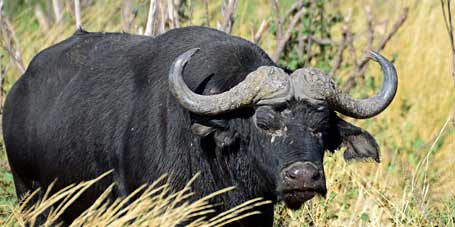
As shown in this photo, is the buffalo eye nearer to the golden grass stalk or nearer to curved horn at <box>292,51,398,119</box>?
curved horn at <box>292,51,398,119</box>

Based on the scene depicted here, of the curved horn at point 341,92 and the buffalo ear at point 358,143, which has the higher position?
the curved horn at point 341,92

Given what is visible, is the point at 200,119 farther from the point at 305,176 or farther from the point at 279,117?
the point at 305,176

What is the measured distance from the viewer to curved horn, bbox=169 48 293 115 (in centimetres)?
577

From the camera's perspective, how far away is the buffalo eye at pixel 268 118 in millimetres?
5820

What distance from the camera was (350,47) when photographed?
10062mm

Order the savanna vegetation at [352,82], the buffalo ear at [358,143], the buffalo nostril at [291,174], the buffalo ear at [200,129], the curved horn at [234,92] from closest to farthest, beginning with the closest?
1. the buffalo nostril at [291,174]
2. the curved horn at [234,92]
3. the buffalo ear at [200,129]
4. the buffalo ear at [358,143]
5. the savanna vegetation at [352,82]

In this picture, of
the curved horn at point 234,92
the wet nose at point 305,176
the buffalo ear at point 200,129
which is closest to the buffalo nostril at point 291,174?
the wet nose at point 305,176

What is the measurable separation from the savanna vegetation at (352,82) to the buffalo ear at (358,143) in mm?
577

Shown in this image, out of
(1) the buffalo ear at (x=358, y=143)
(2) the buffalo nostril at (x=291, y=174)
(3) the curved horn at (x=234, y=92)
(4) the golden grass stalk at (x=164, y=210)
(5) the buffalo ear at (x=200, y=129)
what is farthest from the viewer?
(1) the buffalo ear at (x=358, y=143)

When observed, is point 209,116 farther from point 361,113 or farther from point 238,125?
point 361,113

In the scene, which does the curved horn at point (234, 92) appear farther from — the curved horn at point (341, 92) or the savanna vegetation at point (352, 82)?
the savanna vegetation at point (352, 82)

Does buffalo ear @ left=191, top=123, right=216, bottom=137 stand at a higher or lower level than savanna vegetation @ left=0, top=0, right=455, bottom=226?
higher

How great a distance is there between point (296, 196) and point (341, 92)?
69cm

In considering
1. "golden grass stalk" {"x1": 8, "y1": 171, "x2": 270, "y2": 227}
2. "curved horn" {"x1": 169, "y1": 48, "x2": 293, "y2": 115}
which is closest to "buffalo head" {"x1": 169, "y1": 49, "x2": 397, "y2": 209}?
"curved horn" {"x1": 169, "y1": 48, "x2": 293, "y2": 115}
